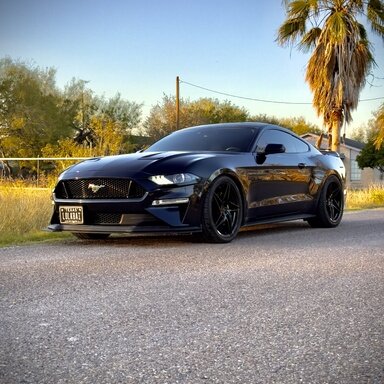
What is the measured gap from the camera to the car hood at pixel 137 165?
23.7 ft

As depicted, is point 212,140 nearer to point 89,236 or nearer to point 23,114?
point 89,236

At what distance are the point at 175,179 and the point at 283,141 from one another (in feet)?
8.32

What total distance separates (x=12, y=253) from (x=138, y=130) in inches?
1736

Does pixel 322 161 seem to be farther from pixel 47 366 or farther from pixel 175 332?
pixel 47 366

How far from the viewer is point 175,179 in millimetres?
7145

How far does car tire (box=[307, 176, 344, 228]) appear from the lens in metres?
9.64

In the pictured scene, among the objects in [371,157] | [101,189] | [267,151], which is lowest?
[101,189]

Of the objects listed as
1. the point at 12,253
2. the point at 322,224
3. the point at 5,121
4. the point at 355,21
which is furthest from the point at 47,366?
the point at 5,121

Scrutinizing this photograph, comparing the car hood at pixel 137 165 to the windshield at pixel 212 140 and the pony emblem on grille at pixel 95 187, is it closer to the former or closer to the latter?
the pony emblem on grille at pixel 95 187

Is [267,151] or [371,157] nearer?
[267,151]

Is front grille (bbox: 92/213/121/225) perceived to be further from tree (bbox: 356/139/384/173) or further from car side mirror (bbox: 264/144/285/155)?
tree (bbox: 356/139/384/173)

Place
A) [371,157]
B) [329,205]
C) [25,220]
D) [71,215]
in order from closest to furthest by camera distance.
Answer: [71,215] < [25,220] < [329,205] < [371,157]

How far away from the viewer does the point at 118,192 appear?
720 cm

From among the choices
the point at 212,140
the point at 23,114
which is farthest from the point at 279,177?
the point at 23,114
